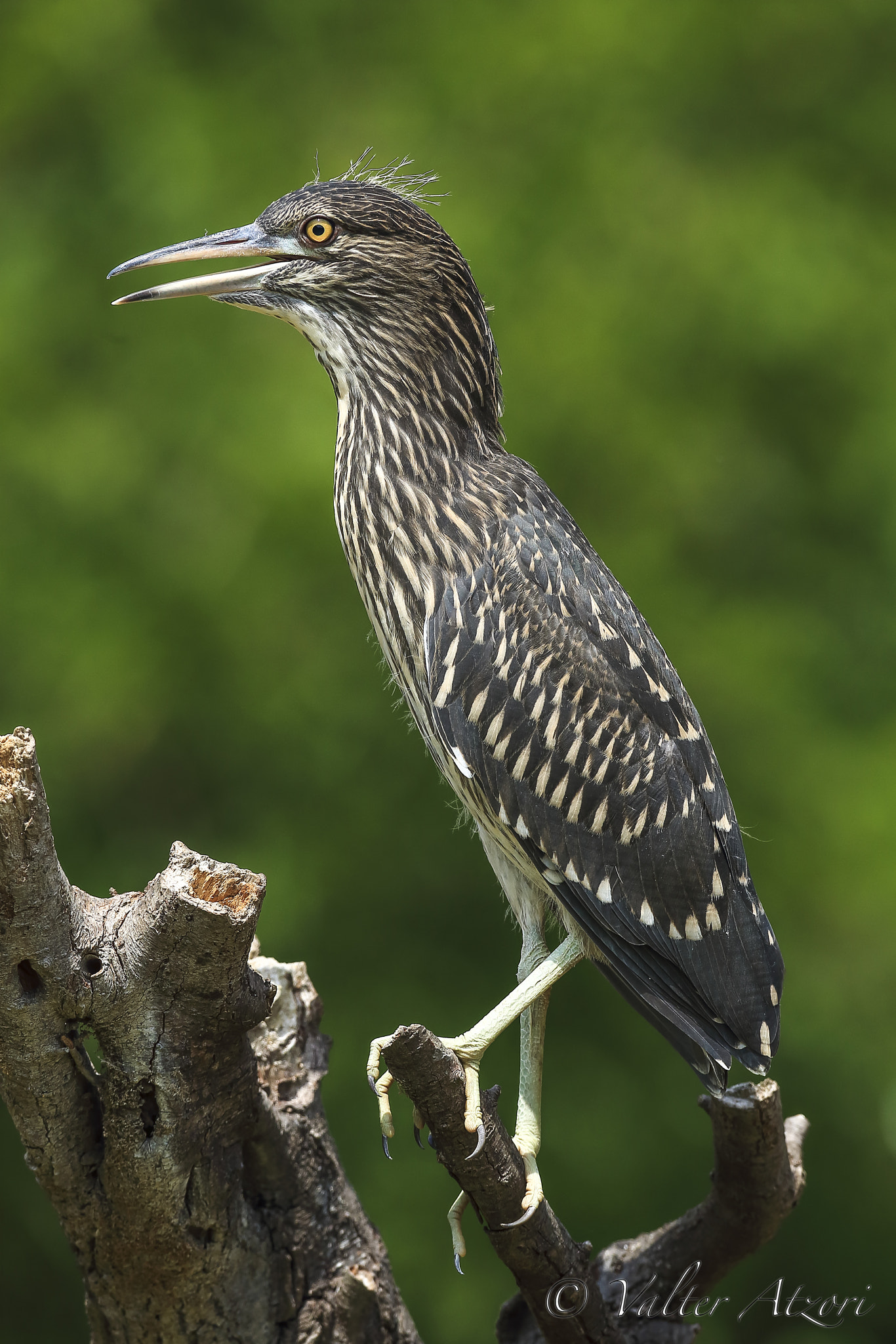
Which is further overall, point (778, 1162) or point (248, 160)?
point (248, 160)

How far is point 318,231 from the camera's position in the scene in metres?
2.65

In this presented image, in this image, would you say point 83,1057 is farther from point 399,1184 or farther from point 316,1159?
point 399,1184

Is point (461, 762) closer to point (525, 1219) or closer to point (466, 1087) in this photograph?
point (466, 1087)

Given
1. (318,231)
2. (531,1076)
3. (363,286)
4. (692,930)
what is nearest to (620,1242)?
(531,1076)

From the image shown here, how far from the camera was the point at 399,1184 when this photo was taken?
13.3 feet

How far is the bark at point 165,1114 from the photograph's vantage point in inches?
77.4

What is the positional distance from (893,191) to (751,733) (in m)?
2.12

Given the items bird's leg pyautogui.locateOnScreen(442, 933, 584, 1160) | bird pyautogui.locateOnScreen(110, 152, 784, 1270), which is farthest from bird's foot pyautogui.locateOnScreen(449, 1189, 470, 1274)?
bird's leg pyautogui.locateOnScreen(442, 933, 584, 1160)

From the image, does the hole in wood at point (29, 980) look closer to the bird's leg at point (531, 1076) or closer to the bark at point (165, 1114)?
the bark at point (165, 1114)

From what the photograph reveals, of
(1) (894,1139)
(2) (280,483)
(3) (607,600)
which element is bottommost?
(1) (894,1139)

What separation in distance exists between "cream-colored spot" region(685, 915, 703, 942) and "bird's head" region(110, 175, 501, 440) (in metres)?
1.21

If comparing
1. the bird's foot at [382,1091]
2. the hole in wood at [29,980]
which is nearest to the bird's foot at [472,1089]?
the bird's foot at [382,1091]

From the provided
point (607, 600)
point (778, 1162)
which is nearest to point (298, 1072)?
point (778, 1162)

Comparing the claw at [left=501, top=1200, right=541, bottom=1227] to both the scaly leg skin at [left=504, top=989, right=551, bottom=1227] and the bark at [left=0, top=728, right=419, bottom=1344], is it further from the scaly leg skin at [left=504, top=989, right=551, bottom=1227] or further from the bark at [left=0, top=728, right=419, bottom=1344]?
the bark at [left=0, top=728, right=419, bottom=1344]
